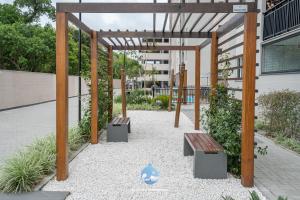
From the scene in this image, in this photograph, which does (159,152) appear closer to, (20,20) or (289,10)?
(289,10)

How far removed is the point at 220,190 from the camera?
4684mm

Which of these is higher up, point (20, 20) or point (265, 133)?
point (20, 20)

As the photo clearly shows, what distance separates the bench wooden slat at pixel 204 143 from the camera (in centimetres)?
523

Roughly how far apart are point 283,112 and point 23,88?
558 inches

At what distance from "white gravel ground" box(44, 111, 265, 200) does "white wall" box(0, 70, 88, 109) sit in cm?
961

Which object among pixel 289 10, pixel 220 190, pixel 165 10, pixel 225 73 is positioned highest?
pixel 289 10

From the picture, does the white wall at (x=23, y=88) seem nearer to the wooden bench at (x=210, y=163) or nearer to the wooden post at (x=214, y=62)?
the wooden post at (x=214, y=62)

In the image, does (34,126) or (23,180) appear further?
(34,126)

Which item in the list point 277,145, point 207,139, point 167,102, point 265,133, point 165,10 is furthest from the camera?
point 167,102

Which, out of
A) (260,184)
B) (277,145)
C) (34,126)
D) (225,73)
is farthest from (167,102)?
(260,184)

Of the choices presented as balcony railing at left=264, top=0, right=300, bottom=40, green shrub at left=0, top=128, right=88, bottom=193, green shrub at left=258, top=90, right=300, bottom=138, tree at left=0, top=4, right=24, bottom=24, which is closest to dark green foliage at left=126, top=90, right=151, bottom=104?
balcony railing at left=264, top=0, right=300, bottom=40

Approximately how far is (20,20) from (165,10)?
885 inches

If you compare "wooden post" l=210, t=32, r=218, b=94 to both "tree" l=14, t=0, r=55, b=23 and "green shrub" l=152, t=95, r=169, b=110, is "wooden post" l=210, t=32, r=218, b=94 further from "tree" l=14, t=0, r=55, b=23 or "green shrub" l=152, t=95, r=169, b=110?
"tree" l=14, t=0, r=55, b=23

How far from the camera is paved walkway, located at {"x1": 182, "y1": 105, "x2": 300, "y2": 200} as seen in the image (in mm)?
4609
